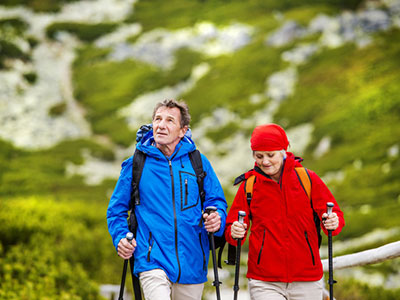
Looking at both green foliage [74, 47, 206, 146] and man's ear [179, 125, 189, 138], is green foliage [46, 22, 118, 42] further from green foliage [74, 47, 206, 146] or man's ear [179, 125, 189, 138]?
man's ear [179, 125, 189, 138]

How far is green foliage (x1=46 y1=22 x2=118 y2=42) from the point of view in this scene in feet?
235

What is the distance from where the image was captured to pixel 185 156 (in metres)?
5.29

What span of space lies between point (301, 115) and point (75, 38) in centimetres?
3885

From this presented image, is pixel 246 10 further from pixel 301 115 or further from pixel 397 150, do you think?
pixel 397 150

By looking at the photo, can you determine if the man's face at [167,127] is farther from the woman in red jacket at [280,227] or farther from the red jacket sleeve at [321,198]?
the red jacket sleeve at [321,198]

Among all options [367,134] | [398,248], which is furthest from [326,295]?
[367,134]

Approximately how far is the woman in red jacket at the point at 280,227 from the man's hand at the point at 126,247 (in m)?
0.94

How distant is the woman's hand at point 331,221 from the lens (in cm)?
486

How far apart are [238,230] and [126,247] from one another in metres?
1.04

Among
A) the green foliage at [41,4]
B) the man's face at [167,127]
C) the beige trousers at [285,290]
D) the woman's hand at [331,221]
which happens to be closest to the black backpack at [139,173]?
the man's face at [167,127]

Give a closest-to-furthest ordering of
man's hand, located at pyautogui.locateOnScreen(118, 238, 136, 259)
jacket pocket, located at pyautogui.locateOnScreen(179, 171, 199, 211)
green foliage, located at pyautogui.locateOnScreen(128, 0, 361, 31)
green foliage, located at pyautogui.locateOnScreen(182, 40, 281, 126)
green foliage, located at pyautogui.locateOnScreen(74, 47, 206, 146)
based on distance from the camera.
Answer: man's hand, located at pyautogui.locateOnScreen(118, 238, 136, 259) < jacket pocket, located at pyautogui.locateOnScreen(179, 171, 199, 211) < green foliage, located at pyautogui.locateOnScreen(182, 40, 281, 126) < green foliage, located at pyautogui.locateOnScreen(74, 47, 206, 146) < green foliage, located at pyautogui.locateOnScreen(128, 0, 361, 31)

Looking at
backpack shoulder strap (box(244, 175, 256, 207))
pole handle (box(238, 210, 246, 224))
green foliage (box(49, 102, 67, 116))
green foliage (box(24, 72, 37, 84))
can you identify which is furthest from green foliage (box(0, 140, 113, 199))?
pole handle (box(238, 210, 246, 224))

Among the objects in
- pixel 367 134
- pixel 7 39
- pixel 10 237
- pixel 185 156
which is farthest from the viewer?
pixel 7 39

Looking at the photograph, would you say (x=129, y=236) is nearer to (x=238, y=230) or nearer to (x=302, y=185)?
(x=238, y=230)
